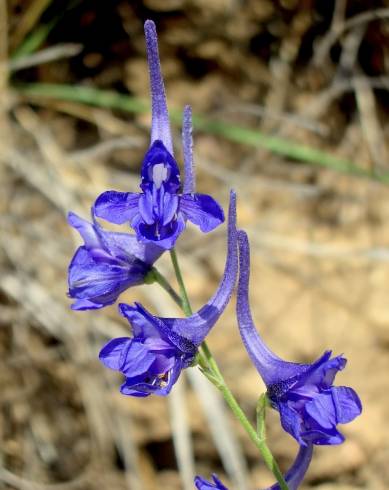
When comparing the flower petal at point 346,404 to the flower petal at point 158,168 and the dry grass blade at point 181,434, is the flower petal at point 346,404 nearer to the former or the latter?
the flower petal at point 158,168

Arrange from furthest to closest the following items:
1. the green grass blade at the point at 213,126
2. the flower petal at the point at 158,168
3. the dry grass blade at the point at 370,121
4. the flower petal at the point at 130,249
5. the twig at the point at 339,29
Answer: the dry grass blade at the point at 370,121, the twig at the point at 339,29, the green grass blade at the point at 213,126, the flower petal at the point at 130,249, the flower petal at the point at 158,168

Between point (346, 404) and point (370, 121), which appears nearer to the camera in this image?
point (346, 404)

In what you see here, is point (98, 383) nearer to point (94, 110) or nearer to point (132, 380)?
point (94, 110)

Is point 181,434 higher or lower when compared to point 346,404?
lower

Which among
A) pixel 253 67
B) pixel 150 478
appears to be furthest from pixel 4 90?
pixel 150 478

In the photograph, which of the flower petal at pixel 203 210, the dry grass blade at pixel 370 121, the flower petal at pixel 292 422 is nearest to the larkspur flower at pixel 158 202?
the flower petal at pixel 203 210

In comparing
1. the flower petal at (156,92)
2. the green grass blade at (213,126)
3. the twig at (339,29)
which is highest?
the twig at (339,29)

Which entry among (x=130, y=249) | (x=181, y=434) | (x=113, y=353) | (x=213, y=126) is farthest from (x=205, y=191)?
(x=113, y=353)

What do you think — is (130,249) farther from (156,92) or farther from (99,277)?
(156,92)
